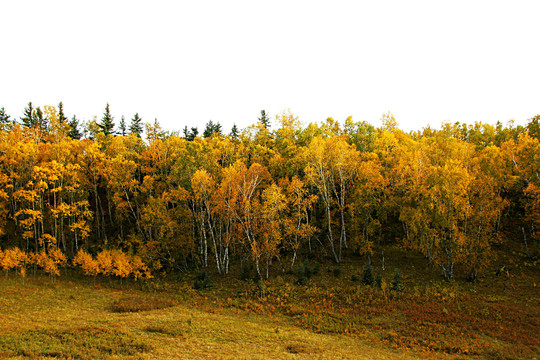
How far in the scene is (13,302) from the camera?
26.1 m

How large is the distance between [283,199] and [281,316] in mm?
13925

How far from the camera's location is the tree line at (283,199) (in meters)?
32.6

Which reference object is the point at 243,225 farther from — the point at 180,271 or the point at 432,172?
the point at 432,172

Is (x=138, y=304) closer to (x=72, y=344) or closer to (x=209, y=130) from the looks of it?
(x=72, y=344)

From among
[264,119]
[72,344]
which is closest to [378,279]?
[72,344]

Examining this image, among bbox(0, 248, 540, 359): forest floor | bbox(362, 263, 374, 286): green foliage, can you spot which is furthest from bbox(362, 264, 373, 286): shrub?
bbox(0, 248, 540, 359): forest floor

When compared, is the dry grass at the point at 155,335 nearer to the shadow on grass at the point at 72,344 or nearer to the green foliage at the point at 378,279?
the shadow on grass at the point at 72,344

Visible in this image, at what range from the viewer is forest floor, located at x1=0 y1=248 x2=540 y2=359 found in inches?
672

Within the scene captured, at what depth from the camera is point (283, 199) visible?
35.7m

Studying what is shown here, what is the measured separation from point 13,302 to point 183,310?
14.6 metres

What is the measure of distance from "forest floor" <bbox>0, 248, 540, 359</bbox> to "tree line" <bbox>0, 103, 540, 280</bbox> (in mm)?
3258

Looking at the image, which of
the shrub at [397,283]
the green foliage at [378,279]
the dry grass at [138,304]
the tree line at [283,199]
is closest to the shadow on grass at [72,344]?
the dry grass at [138,304]

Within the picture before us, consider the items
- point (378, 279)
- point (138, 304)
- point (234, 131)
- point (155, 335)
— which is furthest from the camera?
point (234, 131)

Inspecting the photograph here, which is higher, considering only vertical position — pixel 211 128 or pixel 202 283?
pixel 211 128
